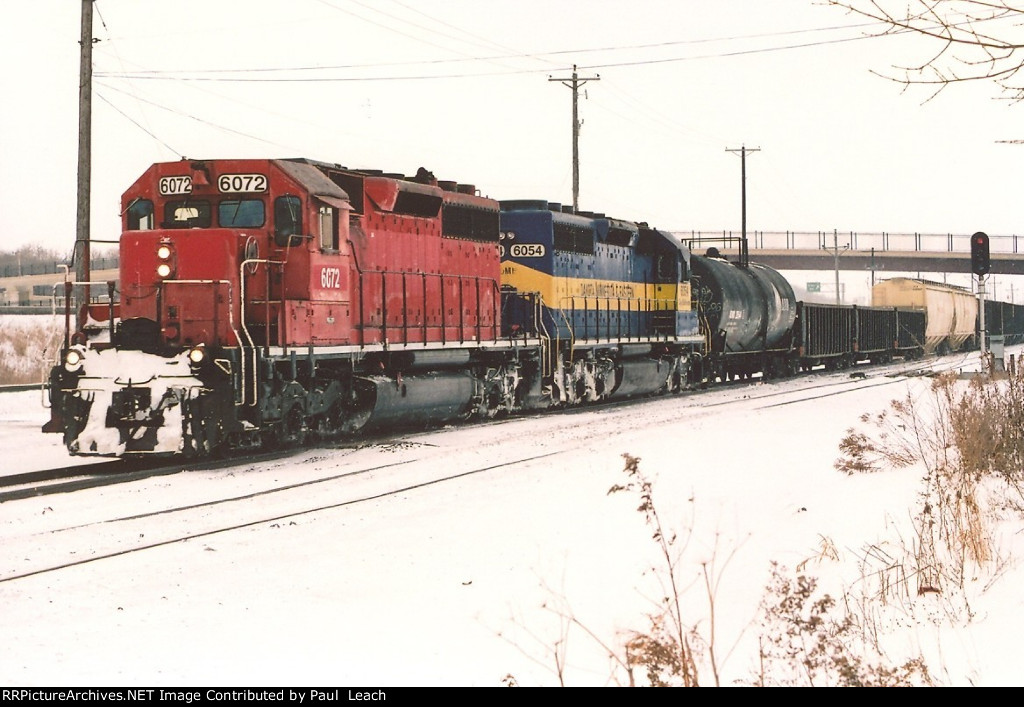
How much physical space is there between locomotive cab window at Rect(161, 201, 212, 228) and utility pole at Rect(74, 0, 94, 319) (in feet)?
18.8

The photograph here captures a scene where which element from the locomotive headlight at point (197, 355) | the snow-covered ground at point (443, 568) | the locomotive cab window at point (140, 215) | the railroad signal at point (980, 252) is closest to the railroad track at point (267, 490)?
the snow-covered ground at point (443, 568)

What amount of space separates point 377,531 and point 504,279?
12305mm

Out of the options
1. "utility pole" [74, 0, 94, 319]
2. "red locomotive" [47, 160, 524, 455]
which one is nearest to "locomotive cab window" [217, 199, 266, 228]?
"red locomotive" [47, 160, 524, 455]

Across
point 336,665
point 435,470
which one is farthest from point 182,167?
point 336,665

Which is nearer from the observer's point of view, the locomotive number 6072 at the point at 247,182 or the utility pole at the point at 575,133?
the locomotive number 6072 at the point at 247,182

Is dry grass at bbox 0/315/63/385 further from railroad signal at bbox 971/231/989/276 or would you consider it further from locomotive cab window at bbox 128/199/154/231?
railroad signal at bbox 971/231/989/276

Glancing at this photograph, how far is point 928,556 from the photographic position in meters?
7.60

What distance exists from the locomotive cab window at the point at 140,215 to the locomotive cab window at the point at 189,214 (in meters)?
0.33

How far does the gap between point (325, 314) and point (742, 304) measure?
16.5m

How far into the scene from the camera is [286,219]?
13812 mm

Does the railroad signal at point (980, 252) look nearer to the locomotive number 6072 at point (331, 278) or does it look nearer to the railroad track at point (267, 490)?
the railroad track at point (267, 490)

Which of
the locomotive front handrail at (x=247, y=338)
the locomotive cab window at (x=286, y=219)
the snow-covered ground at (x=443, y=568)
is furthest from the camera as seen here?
the locomotive cab window at (x=286, y=219)

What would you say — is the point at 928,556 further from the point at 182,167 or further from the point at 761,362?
the point at 761,362

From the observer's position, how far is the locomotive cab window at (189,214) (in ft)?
45.6
